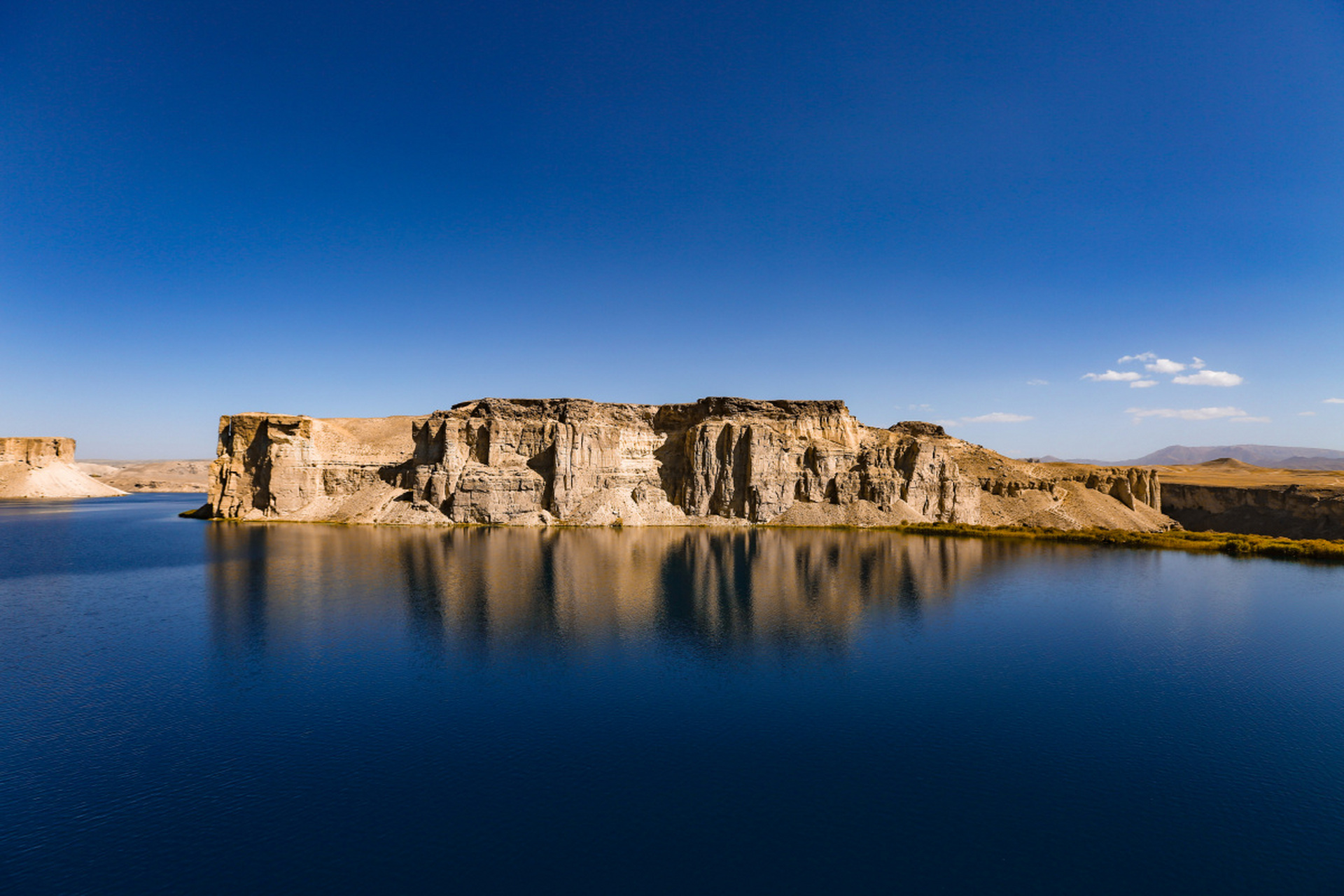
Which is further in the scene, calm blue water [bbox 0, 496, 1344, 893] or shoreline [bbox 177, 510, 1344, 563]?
shoreline [bbox 177, 510, 1344, 563]

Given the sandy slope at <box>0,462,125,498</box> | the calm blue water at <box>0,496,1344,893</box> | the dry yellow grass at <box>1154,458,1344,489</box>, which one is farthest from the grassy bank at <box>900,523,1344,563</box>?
the sandy slope at <box>0,462,125,498</box>

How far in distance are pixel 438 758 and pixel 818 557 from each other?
141 feet

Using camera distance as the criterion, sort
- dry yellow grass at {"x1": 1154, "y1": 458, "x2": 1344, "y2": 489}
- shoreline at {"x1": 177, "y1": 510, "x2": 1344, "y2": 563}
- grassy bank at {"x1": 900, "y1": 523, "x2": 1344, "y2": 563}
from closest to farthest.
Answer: grassy bank at {"x1": 900, "y1": 523, "x2": 1344, "y2": 563}
shoreline at {"x1": 177, "y1": 510, "x2": 1344, "y2": 563}
dry yellow grass at {"x1": 1154, "y1": 458, "x2": 1344, "y2": 489}

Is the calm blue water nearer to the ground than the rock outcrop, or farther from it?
nearer to the ground

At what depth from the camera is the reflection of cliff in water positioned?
103 ft

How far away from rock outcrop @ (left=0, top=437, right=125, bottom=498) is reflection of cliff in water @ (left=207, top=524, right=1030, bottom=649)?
109169 mm

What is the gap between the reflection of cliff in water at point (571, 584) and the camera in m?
31.5

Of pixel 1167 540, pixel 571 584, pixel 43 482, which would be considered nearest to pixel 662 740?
pixel 571 584

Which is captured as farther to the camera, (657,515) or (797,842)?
(657,515)

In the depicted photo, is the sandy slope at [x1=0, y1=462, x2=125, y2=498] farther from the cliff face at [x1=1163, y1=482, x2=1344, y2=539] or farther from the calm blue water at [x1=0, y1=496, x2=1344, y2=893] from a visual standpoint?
the cliff face at [x1=1163, y1=482, x2=1344, y2=539]

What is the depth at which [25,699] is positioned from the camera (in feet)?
71.2

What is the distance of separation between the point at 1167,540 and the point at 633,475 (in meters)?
64.3

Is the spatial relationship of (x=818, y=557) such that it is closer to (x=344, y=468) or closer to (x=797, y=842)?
(x=797, y=842)

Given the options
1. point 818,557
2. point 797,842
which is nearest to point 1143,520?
point 818,557
